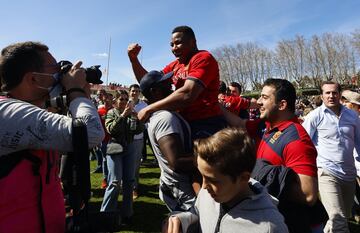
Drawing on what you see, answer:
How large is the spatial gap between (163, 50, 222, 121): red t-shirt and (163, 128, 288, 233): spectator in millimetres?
886

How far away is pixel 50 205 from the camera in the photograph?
5.76 ft

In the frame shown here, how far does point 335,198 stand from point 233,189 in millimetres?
3352

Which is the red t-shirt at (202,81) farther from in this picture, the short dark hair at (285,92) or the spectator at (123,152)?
the spectator at (123,152)

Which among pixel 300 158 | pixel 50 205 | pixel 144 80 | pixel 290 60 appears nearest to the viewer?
pixel 50 205

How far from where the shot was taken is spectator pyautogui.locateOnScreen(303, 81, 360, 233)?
14.3 feet

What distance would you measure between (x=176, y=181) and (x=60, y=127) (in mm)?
1137

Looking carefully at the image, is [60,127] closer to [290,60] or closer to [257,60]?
[290,60]

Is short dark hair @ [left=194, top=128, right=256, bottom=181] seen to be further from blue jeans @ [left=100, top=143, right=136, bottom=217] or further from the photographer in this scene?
blue jeans @ [left=100, top=143, right=136, bottom=217]

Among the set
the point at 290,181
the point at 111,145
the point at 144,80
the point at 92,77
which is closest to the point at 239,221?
the point at 290,181

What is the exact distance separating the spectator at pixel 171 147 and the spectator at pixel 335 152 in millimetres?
2770

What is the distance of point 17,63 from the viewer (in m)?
1.72

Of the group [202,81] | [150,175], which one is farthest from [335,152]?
[150,175]

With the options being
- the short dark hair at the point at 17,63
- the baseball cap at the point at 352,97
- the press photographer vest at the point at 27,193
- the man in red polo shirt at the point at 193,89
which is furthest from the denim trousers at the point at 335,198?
the short dark hair at the point at 17,63

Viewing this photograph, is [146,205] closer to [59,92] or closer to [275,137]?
[275,137]
